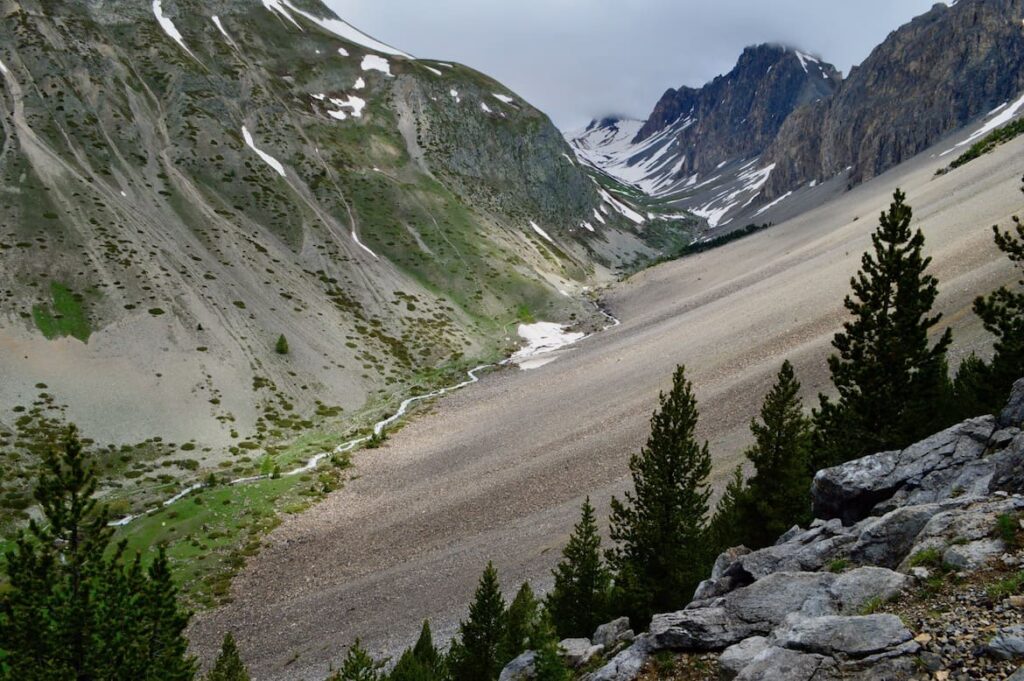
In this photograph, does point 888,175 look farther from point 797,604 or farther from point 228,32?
point 797,604

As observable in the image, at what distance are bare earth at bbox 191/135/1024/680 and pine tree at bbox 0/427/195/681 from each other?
11.6 meters

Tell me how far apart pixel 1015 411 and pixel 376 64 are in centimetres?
13595

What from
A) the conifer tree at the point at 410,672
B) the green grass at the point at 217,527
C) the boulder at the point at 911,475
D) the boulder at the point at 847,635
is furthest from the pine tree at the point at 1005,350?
the green grass at the point at 217,527

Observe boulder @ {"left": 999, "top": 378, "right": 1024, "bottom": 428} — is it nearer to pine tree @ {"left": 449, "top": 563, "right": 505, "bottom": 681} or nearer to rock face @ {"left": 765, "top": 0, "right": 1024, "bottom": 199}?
pine tree @ {"left": 449, "top": 563, "right": 505, "bottom": 681}

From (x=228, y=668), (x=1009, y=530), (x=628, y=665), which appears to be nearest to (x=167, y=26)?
(x=228, y=668)

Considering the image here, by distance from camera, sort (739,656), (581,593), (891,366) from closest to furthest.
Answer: (739,656), (581,593), (891,366)

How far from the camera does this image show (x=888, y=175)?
12712 cm

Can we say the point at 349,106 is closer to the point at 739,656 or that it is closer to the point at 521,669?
the point at 521,669

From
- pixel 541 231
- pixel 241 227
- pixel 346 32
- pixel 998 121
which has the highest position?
pixel 346 32

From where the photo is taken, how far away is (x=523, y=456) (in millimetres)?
40594

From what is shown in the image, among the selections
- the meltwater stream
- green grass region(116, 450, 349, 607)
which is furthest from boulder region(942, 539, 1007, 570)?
the meltwater stream

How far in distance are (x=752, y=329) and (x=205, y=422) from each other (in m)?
46.4

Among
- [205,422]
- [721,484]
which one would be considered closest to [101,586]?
[721,484]

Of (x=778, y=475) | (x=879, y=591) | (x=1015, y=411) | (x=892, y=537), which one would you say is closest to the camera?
(x=879, y=591)
